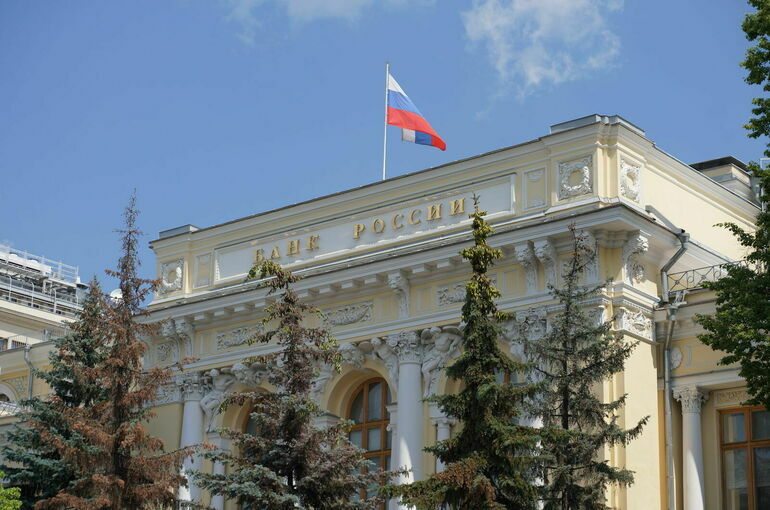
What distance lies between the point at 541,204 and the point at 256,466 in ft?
28.4

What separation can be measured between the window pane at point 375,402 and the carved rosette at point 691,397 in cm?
633

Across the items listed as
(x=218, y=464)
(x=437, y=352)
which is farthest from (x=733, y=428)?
(x=218, y=464)

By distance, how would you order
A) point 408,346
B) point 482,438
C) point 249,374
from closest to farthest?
point 482,438, point 408,346, point 249,374

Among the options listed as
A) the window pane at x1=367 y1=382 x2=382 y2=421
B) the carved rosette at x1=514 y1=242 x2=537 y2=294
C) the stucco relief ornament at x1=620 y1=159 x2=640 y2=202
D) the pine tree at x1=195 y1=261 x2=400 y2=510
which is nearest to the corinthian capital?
the window pane at x1=367 y1=382 x2=382 y2=421

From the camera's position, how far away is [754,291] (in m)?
18.8

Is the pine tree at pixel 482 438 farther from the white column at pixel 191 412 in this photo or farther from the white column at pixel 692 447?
the white column at pixel 191 412

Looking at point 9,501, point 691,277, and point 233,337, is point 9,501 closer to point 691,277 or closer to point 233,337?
point 233,337

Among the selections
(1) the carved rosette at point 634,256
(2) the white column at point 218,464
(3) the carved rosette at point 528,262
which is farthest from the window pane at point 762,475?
(2) the white column at point 218,464

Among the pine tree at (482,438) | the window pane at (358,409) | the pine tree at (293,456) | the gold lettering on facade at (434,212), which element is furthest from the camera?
the window pane at (358,409)

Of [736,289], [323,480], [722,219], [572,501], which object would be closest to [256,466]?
[323,480]

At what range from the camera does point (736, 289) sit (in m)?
19.1

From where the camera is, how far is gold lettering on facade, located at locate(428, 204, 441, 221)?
27.0 meters

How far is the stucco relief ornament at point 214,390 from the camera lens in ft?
96.7

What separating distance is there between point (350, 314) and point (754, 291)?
10527 mm
